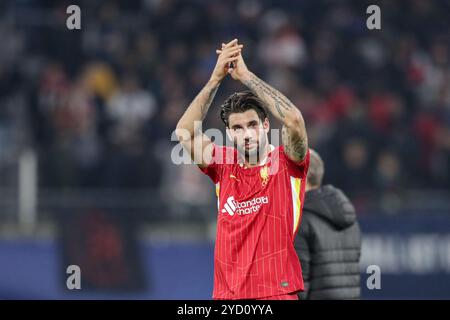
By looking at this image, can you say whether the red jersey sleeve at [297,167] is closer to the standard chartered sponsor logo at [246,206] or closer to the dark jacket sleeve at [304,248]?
the standard chartered sponsor logo at [246,206]

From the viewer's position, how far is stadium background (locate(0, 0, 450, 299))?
43.3ft

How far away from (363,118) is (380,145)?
2.00 feet

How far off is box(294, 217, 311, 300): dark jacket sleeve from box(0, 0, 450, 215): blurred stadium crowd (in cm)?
572

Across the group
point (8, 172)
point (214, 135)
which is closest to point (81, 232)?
point (8, 172)

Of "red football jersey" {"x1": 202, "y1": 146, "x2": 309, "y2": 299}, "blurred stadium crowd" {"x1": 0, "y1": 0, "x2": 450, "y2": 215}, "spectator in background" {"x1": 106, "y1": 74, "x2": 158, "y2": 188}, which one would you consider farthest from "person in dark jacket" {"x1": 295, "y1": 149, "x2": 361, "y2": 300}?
"spectator in background" {"x1": 106, "y1": 74, "x2": 158, "y2": 188}

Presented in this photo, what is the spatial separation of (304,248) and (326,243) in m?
0.17

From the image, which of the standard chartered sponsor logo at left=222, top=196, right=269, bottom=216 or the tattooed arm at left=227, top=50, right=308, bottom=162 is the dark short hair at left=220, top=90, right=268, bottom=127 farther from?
the standard chartered sponsor logo at left=222, top=196, right=269, bottom=216

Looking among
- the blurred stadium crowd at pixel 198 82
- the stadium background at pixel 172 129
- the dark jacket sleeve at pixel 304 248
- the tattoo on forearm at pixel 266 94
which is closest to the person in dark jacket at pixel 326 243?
the dark jacket sleeve at pixel 304 248

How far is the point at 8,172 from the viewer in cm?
1352

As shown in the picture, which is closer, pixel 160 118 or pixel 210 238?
pixel 210 238

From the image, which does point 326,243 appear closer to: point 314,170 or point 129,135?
point 314,170

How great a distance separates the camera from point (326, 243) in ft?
24.9

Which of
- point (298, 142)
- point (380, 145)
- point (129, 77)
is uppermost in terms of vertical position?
point (129, 77)
